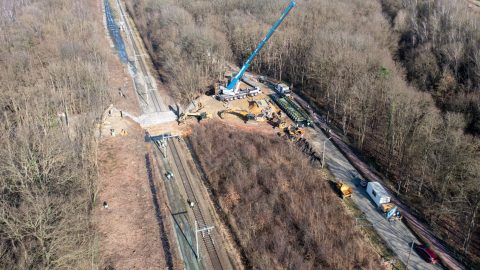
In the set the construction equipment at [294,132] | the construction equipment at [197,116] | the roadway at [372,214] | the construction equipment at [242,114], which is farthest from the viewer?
the construction equipment at [197,116]

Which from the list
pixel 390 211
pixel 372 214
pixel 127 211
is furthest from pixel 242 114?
pixel 390 211

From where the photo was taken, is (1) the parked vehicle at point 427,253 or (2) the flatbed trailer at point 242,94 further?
(2) the flatbed trailer at point 242,94

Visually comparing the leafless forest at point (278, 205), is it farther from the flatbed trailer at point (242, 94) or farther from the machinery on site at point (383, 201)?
the flatbed trailer at point (242, 94)

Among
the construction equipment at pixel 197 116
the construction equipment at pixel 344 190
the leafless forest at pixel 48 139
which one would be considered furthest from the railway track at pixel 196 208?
the construction equipment at pixel 344 190

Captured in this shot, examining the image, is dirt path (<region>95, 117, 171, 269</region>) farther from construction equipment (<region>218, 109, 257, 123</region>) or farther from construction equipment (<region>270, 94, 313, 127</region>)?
construction equipment (<region>270, 94, 313, 127</region>)

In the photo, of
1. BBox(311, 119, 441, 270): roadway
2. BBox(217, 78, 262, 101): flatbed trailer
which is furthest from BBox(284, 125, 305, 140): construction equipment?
BBox(217, 78, 262, 101): flatbed trailer

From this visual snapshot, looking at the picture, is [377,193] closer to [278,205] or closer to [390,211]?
[390,211]
